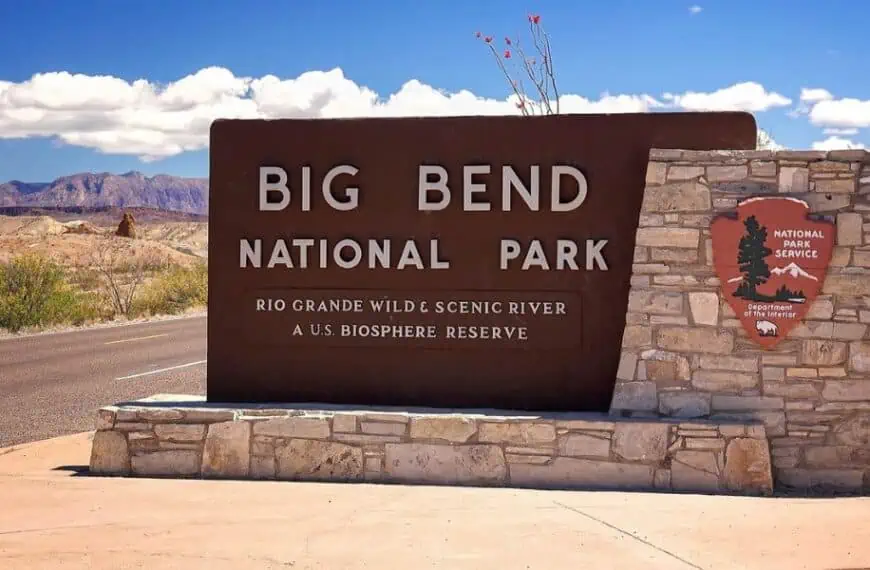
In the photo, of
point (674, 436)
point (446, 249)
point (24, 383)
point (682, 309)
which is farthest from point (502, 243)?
point (24, 383)

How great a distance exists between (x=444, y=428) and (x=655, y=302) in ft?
6.43

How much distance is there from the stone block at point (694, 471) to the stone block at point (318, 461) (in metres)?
2.46

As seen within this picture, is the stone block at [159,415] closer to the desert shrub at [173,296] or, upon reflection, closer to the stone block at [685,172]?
the stone block at [685,172]

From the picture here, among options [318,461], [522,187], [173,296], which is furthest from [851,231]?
[173,296]

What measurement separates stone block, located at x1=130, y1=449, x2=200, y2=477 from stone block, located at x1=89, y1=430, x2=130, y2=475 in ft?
0.24

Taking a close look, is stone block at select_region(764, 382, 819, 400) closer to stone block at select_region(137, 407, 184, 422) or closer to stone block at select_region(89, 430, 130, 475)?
stone block at select_region(137, 407, 184, 422)

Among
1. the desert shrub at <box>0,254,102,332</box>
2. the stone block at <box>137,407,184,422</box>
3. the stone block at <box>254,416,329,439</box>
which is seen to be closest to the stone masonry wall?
the stone block at <box>254,416,329,439</box>

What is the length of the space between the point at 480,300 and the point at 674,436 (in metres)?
1.93

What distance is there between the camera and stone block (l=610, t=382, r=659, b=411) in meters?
8.05

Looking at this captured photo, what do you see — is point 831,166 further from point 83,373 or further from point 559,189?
point 83,373

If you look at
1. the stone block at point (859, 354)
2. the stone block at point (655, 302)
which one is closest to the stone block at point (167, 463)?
the stone block at point (655, 302)

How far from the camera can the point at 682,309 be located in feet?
26.2

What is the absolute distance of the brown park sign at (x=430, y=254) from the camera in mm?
8281

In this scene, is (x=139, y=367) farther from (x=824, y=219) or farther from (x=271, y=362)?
(x=824, y=219)
